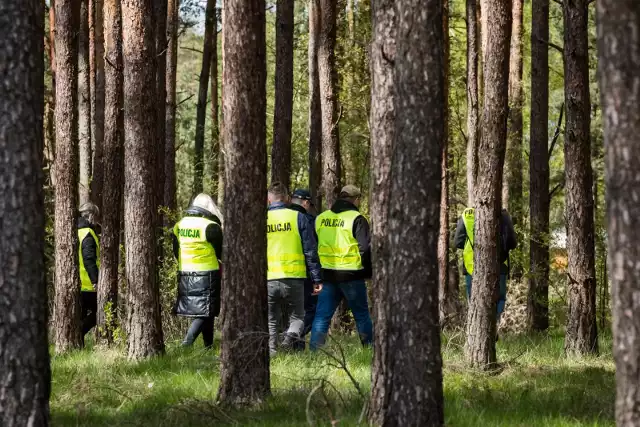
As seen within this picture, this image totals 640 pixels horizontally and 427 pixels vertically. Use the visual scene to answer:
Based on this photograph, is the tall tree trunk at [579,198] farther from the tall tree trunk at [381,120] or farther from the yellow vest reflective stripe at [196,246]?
the tall tree trunk at [381,120]

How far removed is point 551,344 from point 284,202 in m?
4.38

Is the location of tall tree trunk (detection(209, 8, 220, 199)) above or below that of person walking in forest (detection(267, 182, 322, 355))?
above

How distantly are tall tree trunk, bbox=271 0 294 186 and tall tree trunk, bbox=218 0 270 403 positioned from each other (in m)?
9.58

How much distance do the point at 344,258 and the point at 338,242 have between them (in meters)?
0.22

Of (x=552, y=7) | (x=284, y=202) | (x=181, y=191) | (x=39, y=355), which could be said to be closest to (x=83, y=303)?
(x=284, y=202)

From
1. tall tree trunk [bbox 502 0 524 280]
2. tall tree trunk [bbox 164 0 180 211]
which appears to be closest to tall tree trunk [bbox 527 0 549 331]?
tall tree trunk [bbox 502 0 524 280]

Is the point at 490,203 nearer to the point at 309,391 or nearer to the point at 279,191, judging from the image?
the point at 279,191

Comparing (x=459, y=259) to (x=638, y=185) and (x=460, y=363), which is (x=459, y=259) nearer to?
(x=460, y=363)

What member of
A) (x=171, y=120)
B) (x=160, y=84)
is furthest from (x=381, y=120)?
(x=171, y=120)

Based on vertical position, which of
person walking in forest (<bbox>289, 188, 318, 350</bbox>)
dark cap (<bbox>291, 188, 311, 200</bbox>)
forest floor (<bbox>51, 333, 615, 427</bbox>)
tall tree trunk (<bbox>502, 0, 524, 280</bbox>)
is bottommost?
forest floor (<bbox>51, 333, 615, 427</bbox>)

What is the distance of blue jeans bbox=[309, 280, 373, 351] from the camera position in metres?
13.4

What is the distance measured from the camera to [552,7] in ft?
115

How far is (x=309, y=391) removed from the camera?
31.1 ft

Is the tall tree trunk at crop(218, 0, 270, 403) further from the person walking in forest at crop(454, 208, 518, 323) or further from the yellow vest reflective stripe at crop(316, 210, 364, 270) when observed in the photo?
the person walking in forest at crop(454, 208, 518, 323)
